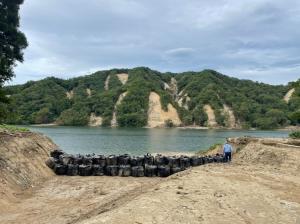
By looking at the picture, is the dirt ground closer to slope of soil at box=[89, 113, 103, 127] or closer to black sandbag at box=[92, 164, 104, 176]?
Result: black sandbag at box=[92, 164, 104, 176]

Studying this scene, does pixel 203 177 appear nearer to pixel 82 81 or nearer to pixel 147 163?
pixel 147 163

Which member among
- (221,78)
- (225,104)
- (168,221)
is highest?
(221,78)

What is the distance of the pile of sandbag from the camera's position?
27.2m

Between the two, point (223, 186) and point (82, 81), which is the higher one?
point (82, 81)

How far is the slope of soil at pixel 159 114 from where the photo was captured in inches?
6324

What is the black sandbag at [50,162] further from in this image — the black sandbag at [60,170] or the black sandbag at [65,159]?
the black sandbag at [60,170]

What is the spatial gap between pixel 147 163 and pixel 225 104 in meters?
143

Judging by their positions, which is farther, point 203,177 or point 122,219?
point 203,177

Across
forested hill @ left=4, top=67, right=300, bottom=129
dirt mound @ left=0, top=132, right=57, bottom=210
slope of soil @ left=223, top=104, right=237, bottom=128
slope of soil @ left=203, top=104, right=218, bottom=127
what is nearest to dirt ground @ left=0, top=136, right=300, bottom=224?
dirt mound @ left=0, top=132, right=57, bottom=210

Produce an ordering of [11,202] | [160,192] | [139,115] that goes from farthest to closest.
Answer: [139,115]
[11,202]
[160,192]

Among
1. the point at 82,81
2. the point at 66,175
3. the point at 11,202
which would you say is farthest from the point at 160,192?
the point at 82,81

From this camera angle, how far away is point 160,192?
12500mm

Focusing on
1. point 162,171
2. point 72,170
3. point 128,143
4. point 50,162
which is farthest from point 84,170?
point 128,143

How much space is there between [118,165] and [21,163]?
22.5ft
